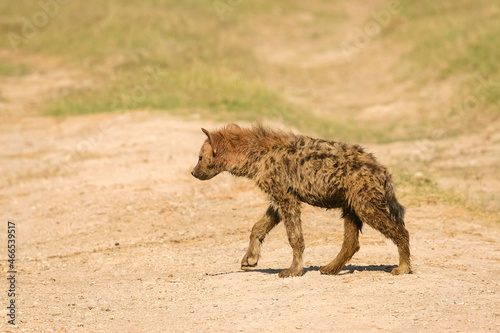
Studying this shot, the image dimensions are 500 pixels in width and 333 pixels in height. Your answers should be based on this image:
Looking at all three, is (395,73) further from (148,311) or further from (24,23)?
(148,311)

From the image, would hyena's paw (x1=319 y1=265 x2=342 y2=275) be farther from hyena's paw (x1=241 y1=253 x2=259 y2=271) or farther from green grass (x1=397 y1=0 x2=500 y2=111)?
green grass (x1=397 y1=0 x2=500 y2=111)

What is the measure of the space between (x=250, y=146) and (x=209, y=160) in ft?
1.85

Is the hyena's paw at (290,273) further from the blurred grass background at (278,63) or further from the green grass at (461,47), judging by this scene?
the green grass at (461,47)

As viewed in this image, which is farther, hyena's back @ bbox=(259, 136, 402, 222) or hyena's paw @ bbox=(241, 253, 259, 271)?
hyena's paw @ bbox=(241, 253, 259, 271)

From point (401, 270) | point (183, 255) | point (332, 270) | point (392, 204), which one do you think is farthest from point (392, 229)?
point (183, 255)

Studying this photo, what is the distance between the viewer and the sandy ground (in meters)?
6.57

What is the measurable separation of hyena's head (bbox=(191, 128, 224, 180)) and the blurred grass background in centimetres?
529

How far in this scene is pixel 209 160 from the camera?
8312 mm

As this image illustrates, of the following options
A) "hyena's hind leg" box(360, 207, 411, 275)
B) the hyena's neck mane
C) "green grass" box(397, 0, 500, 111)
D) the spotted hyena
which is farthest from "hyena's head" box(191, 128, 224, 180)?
"green grass" box(397, 0, 500, 111)

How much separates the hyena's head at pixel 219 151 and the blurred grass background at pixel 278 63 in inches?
208

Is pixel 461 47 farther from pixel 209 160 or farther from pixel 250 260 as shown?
pixel 250 260

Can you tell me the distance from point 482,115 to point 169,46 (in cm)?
1112

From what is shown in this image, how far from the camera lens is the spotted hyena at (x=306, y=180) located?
7.35m

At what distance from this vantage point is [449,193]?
12289 millimetres
